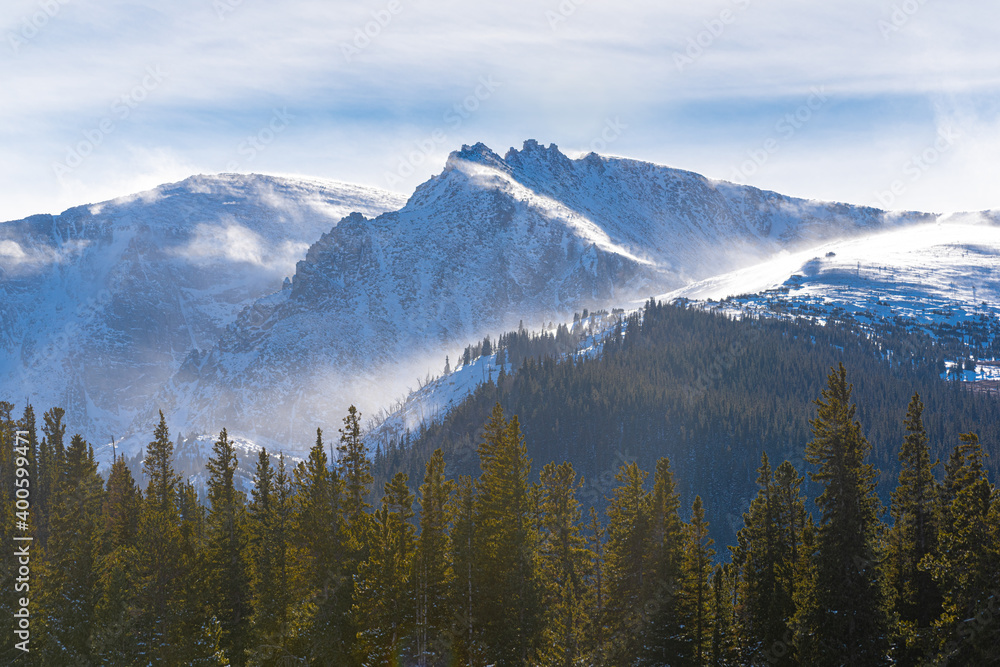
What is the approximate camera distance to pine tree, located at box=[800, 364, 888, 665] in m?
41.4

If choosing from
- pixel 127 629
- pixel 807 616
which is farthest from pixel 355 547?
pixel 807 616

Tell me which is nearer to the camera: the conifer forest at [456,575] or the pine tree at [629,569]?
the conifer forest at [456,575]

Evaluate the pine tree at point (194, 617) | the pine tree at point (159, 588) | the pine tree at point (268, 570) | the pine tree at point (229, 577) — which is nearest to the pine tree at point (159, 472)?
the pine tree at point (159, 588)

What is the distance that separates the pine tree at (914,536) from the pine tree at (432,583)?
25249 mm

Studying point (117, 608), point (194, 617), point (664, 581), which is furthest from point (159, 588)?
point (664, 581)

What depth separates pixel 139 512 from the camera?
202 feet

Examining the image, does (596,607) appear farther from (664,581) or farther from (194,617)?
(194,617)

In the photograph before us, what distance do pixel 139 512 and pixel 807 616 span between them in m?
46.5

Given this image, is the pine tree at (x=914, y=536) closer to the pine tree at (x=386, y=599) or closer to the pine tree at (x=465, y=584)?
the pine tree at (x=465, y=584)

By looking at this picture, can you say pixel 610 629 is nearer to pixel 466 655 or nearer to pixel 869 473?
pixel 466 655

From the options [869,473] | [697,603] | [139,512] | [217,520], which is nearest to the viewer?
[869,473]

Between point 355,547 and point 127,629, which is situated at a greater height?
point 355,547

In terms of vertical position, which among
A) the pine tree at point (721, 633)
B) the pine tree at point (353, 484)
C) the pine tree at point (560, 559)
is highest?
the pine tree at point (353, 484)

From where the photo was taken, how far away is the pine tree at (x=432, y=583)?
5059 centimetres
